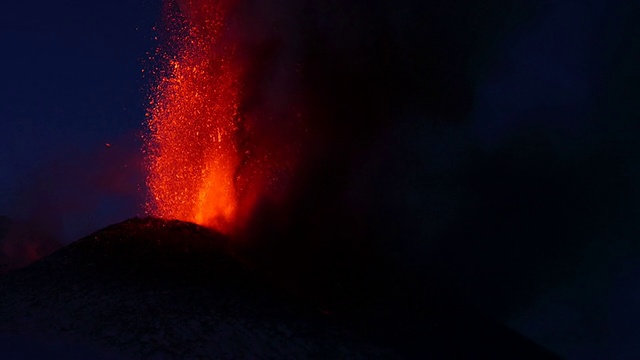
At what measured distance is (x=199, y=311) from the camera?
24062mm

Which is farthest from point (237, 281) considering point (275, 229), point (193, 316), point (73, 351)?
point (275, 229)

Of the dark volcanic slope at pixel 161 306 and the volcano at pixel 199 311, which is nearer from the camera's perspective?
the dark volcanic slope at pixel 161 306

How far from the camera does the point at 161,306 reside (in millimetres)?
24203

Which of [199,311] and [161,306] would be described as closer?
[199,311]

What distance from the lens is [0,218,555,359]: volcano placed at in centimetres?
2231

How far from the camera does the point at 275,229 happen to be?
39.4m

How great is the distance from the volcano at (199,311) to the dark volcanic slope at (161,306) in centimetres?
4

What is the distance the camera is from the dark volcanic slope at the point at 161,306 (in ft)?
72.7

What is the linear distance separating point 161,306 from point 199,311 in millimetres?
1471

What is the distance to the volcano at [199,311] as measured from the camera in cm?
2231

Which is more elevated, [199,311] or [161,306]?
[199,311]

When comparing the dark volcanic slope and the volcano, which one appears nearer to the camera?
the dark volcanic slope

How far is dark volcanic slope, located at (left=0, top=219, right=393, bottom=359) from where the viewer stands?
22172 millimetres

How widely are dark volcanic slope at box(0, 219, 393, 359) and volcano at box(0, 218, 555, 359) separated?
0.04 meters
